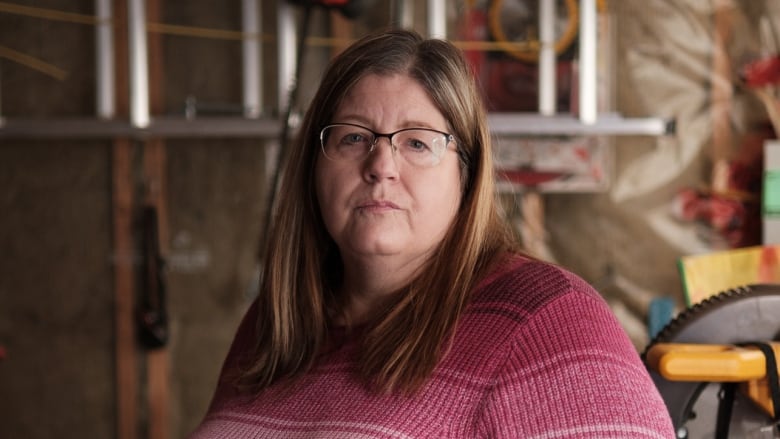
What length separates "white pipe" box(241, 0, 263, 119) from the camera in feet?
9.40

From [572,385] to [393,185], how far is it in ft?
1.18

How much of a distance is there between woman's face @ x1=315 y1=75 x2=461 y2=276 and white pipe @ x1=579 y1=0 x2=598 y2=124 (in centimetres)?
163

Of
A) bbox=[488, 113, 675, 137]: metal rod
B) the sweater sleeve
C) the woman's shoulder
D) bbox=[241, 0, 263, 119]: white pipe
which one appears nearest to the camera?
the sweater sleeve

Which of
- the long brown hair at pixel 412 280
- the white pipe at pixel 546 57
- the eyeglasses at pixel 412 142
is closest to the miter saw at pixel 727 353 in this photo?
the long brown hair at pixel 412 280

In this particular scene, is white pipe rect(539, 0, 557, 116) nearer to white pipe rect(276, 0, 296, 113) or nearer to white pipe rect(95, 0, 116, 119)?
white pipe rect(276, 0, 296, 113)

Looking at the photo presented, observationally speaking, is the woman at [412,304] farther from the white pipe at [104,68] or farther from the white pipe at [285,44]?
the white pipe at [104,68]

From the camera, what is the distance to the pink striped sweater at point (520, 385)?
35.1 inches

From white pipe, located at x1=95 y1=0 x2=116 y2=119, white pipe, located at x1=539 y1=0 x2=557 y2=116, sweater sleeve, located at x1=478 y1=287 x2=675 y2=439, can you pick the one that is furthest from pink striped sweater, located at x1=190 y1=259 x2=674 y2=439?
white pipe, located at x1=95 y1=0 x2=116 y2=119

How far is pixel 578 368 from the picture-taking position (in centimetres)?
91

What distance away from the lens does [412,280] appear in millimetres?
1178

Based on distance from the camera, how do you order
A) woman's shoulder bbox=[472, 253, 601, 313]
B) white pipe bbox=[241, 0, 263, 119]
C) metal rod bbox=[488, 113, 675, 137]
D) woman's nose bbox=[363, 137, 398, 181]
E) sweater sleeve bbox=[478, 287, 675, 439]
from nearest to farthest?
sweater sleeve bbox=[478, 287, 675, 439] → woman's shoulder bbox=[472, 253, 601, 313] → woman's nose bbox=[363, 137, 398, 181] → metal rod bbox=[488, 113, 675, 137] → white pipe bbox=[241, 0, 263, 119]

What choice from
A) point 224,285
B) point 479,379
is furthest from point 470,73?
point 224,285

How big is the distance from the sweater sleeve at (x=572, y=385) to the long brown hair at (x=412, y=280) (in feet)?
0.36

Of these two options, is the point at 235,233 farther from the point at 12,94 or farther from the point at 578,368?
the point at 578,368
